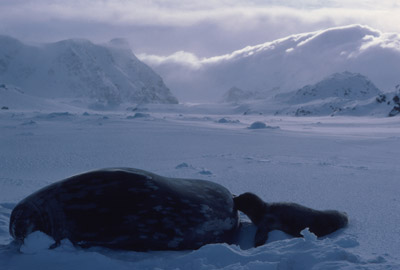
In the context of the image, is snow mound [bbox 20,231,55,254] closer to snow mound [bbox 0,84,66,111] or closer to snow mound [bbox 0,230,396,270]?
snow mound [bbox 0,230,396,270]

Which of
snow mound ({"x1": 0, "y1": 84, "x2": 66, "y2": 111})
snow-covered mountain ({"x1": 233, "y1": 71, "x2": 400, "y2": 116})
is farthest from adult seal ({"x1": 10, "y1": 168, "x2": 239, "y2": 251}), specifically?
snow-covered mountain ({"x1": 233, "y1": 71, "x2": 400, "y2": 116})

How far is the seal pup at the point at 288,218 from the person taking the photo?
2.41 m

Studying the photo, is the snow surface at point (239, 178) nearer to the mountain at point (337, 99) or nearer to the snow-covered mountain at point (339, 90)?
the mountain at point (337, 99)

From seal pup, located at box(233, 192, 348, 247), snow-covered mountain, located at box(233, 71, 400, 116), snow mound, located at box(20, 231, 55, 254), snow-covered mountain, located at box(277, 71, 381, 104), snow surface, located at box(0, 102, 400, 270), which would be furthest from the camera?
snow-covered mountain, located at box(277, 71, 381, 104)

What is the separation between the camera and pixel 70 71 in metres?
117

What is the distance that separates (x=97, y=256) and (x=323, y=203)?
5.65ft

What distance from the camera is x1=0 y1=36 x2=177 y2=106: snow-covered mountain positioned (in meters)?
109

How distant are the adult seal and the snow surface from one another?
0.30 ft

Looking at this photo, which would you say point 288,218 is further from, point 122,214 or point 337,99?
point 337,99

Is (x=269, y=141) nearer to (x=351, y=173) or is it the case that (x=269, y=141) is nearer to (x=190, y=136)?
(x=190, y=136)

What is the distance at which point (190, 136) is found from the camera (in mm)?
7816

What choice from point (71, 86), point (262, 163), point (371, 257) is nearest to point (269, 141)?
point (262, 163)

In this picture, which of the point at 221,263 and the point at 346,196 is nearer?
the point at 221,263

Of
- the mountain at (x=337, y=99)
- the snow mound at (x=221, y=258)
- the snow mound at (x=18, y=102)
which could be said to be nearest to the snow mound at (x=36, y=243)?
the snow mound at (x=221, y=258)
